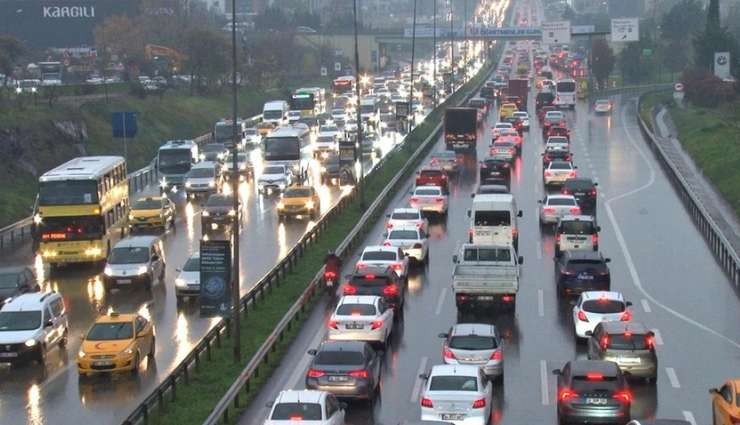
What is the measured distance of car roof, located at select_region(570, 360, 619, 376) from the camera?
87.2 feet

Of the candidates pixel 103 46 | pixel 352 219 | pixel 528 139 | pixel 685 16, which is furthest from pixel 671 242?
pixel 685 16

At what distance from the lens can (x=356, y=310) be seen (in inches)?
1364

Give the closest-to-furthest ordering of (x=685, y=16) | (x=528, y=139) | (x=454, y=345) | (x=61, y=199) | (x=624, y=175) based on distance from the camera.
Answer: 1. (x=454, y=345)
2. (x=61, y=199)
3. (x=624, y=175)
4. (x=528, y=139)
5. (x=685, y=16)

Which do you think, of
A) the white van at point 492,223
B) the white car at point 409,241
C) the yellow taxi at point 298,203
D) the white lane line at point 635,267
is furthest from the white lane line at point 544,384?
the yellow taxi at point 298,203

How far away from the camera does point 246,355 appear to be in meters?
33.7

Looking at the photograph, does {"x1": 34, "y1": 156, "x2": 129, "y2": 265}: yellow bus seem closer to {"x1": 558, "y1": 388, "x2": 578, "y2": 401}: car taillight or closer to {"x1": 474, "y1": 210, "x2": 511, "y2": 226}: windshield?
{"x1": 474, "y1": 210, "x2": 511, "y2": 226}: windshield

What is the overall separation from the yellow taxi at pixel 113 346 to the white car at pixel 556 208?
991 inches

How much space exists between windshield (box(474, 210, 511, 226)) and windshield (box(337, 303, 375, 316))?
578 inches

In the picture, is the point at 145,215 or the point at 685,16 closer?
the point at 145,215

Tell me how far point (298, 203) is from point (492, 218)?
13422 mm

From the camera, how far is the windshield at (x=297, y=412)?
24.4 m

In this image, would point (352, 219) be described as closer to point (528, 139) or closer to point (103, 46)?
point (528, 139)

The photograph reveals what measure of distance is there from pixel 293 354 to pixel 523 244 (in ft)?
61.8

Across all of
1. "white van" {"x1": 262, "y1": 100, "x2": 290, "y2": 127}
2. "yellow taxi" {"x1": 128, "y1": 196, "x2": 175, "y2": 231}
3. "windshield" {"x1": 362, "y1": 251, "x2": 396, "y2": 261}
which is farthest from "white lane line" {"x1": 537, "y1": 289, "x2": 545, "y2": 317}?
"white van" {"x1": 262, "y1": 100, "x2": 290, "y2": 127}
